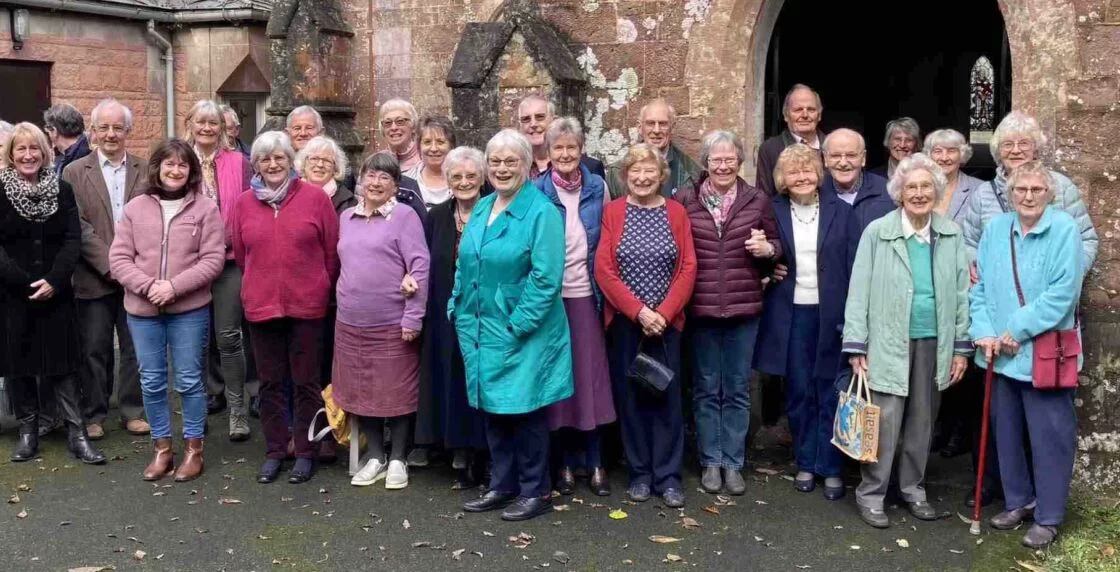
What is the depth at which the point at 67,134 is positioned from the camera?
297 inches

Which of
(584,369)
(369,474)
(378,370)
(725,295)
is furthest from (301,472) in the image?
(725,295)

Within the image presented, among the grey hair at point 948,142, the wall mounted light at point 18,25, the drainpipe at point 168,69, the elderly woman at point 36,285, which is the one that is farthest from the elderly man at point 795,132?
the drainpipe at point 168,69

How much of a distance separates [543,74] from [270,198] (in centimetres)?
249

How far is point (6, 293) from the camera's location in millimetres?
6551

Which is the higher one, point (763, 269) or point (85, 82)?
point (85, 82)

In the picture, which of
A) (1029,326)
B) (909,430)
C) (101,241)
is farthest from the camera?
(101,241)

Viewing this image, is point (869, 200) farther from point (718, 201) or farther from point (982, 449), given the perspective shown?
point (982, 449)

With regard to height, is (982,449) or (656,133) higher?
(656,133)

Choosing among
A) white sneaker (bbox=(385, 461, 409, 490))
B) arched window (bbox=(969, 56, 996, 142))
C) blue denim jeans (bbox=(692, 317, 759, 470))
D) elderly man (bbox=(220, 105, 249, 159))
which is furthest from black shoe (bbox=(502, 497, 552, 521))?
arched window (bbox=(969, 56, 996, 142))

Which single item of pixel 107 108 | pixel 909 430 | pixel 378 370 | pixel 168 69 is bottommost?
pixel 909 430

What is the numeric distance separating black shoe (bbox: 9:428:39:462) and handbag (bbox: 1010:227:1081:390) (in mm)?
5459

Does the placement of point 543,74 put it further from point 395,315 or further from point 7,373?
point 7,373

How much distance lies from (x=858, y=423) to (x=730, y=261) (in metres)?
1.02

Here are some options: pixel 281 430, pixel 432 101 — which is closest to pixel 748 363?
pixel 281 430
